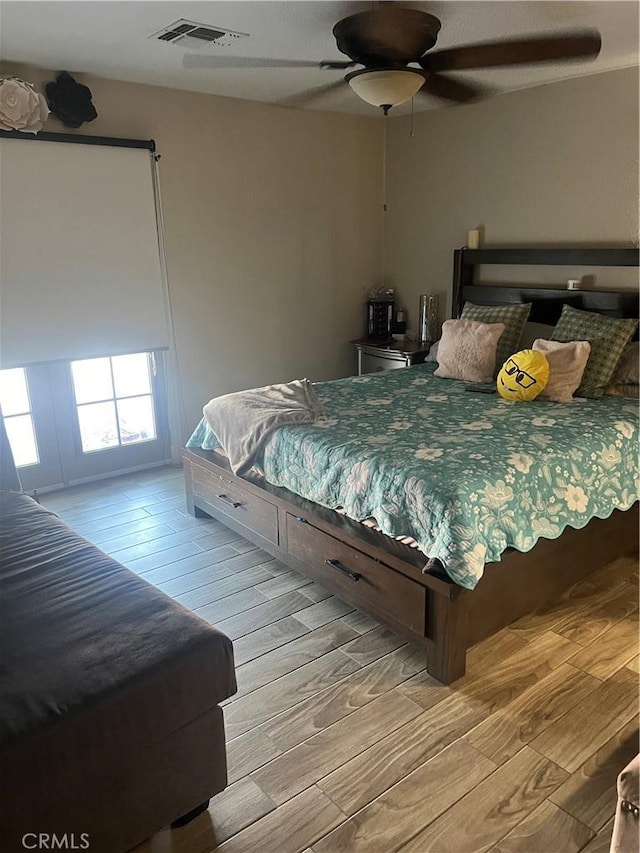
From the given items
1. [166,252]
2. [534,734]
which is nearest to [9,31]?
[166,252]

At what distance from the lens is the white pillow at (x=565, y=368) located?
3.29 metres

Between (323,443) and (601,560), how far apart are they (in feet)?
4.59

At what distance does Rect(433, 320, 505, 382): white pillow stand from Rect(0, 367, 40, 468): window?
251cm

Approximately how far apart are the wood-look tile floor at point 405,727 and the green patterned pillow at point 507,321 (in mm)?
1452

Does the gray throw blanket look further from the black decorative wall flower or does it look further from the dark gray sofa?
the black decorative wall flower

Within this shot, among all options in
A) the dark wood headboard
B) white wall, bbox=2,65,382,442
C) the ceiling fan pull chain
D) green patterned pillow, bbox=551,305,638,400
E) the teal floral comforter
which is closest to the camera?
the teal floral comforter

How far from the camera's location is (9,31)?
2904 millimetres

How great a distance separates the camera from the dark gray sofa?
137 centimetres

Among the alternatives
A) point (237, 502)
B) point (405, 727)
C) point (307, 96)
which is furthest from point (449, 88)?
point (405, 727)

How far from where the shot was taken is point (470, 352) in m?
3.83

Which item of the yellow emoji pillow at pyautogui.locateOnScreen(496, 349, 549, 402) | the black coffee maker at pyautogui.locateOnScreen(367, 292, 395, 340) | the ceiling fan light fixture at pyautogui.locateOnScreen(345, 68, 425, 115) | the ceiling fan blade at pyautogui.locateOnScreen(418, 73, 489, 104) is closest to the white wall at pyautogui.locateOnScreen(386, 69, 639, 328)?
the black coffee maker at pyautogui.locateOnScreen(367, 292, 395, 340)

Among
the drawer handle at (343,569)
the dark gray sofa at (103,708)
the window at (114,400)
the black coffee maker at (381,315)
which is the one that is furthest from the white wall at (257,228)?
the dark gray sofa at (103,708)

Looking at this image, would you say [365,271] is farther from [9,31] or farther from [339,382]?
[9,31]

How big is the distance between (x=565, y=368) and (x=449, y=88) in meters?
1.48
